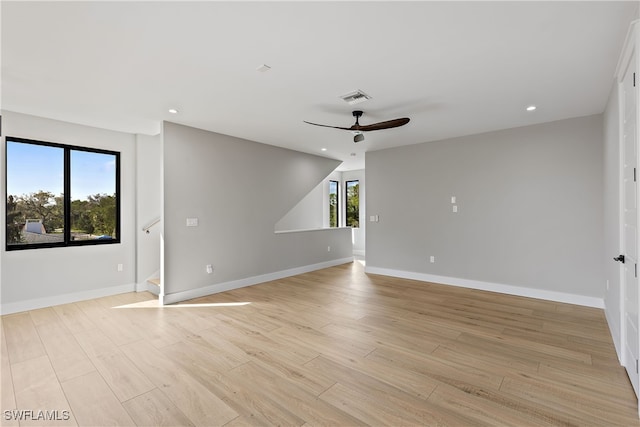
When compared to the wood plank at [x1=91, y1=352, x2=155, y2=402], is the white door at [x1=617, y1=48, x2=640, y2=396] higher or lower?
higher

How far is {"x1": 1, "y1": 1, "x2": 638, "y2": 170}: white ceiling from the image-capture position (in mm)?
1976

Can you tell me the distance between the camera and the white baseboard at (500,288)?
421cm

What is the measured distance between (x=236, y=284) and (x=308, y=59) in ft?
12.9

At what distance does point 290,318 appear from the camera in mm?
3766

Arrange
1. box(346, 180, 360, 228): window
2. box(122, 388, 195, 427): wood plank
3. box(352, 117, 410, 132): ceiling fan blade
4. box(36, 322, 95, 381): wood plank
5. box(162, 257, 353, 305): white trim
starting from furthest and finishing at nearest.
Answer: box(346, 180, 360, 228): window
box(162, 257, 353, 305): white trim
box(352, 117, 410, 132): ceiling fan blade
box(36, 322, 95, 381): wood plank
box(122, 388, 195, 427): wood plank

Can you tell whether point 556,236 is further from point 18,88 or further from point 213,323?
point 18,88

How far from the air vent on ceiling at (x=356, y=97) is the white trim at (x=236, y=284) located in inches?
140

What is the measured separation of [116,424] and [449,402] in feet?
7.28

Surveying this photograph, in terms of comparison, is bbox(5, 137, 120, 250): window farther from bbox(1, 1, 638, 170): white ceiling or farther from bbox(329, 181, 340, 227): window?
bbox(329, 181, 340, 227): window

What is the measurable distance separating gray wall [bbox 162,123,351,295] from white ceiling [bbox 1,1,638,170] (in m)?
0.78

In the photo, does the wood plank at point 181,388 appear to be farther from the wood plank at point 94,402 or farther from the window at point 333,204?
the window at point 333,204

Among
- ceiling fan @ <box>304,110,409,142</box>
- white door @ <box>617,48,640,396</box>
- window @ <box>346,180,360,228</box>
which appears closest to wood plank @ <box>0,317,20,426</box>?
ceiling fan @ <box>304,110,409,142</box>

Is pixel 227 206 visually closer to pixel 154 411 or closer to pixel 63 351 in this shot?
pixel 63 351

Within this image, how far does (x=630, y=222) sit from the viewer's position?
2395 mm
